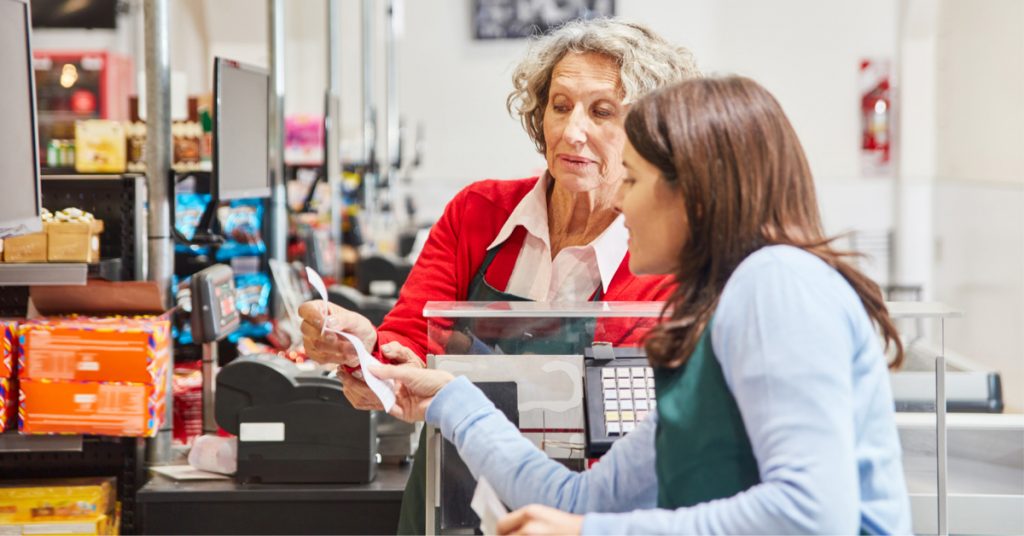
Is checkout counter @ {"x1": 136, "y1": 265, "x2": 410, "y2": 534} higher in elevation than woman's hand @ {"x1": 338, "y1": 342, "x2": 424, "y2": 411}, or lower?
lower

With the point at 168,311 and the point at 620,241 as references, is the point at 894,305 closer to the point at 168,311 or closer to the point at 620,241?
the point at 620,241

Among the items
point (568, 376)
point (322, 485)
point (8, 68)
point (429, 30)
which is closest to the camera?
point (568, 376)

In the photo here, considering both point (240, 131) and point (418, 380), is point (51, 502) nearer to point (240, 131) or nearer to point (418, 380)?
point (240, 131)

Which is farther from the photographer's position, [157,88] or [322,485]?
[157,88]

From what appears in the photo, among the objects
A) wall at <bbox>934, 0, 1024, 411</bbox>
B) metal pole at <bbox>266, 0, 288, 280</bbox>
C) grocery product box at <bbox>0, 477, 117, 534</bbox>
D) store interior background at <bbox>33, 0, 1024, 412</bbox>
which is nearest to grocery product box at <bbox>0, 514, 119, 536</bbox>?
grocery product box at <bbox>0, 477, 117, 534</bbox>

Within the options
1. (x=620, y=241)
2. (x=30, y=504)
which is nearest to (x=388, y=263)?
(x=30, y=504)

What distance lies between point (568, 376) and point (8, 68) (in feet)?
4.10

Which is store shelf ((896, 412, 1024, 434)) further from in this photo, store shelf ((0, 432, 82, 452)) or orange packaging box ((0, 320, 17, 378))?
orange packaging box ((0, 320, 17, 378))

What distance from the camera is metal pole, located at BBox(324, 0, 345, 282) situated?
6116 mm

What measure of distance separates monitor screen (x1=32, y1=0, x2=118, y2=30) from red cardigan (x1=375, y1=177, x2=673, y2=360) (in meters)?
8.35

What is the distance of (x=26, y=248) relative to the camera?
9.75 feet

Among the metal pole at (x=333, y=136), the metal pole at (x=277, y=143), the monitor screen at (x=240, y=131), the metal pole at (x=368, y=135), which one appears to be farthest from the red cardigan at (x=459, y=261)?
the metal pole at (x=368, y=135)

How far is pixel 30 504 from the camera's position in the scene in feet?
10.1

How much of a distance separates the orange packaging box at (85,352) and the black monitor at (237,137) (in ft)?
1.81
